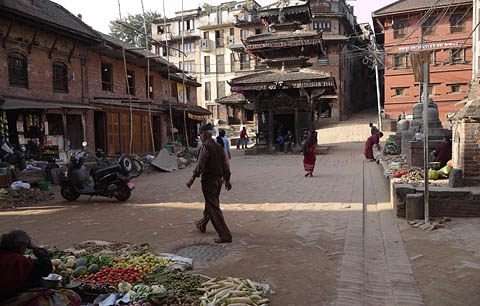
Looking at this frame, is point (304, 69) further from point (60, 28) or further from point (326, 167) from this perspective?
point (60, 28)

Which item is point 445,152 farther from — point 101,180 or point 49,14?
point 49,14

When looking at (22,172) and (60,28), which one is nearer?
(22,172)

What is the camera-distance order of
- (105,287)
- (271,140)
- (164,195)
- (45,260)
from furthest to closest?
(271,140), (164,195), (105,287), (45,260)

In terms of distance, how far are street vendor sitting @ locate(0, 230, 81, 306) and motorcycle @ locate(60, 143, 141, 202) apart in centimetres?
652

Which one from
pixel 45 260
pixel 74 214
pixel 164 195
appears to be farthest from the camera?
pixel 164 195

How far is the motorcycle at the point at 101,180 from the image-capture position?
31.4 feet

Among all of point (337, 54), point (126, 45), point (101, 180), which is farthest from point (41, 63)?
point (337, 54)

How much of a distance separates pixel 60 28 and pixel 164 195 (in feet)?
33.8

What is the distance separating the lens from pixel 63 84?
1684 centimetres

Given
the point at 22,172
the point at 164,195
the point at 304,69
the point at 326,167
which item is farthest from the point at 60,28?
the point at 304,69

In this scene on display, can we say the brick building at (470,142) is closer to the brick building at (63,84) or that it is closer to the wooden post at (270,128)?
the brick building at (63,84)

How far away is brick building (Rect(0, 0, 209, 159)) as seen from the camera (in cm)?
1405

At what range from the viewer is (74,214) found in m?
8.27

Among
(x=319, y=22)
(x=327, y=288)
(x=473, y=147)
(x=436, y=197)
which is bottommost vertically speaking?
(x=327, y=288)
